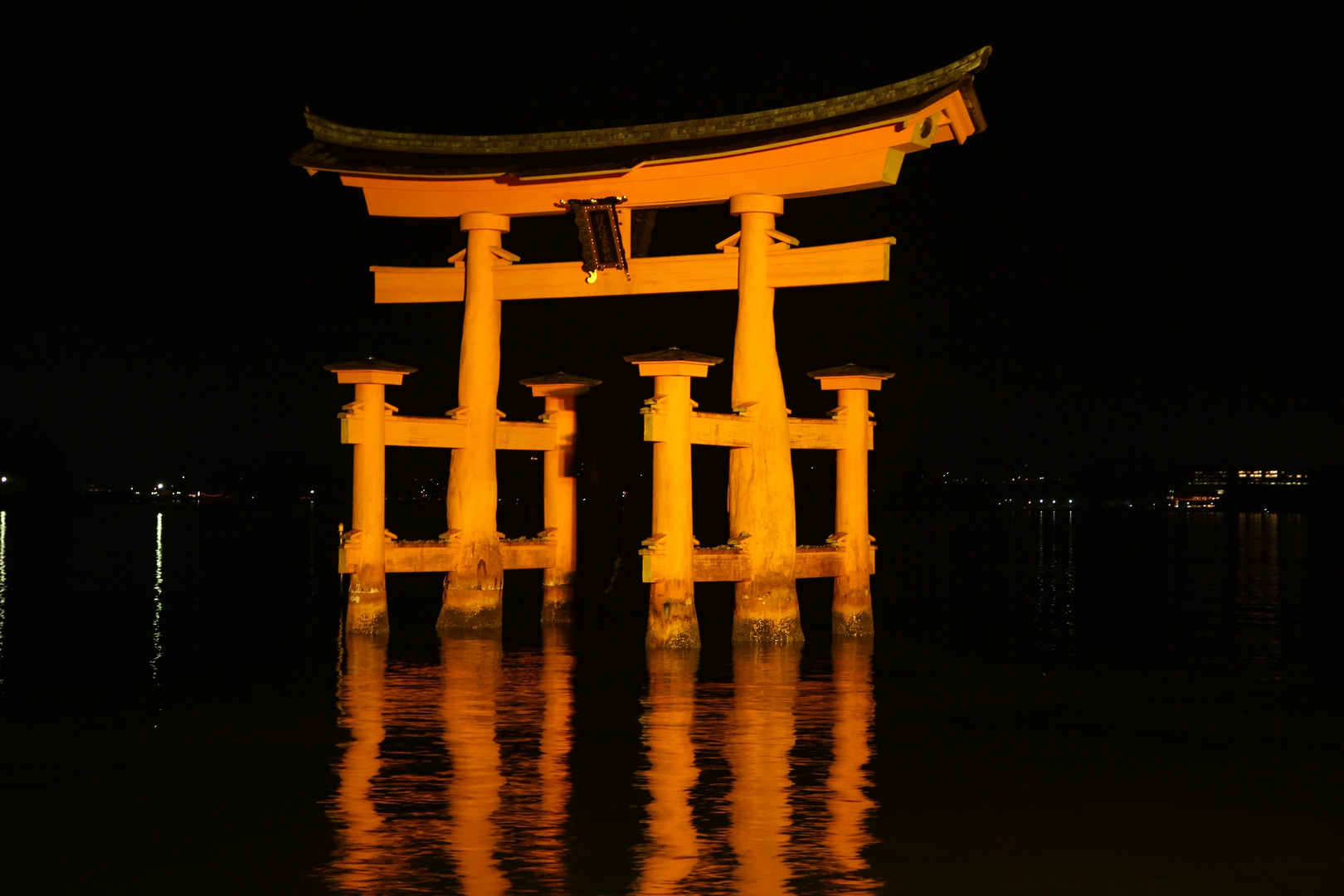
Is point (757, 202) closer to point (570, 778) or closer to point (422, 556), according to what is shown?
point (422, 556)

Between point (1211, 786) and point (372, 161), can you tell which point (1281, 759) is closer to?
point (1211, 786)

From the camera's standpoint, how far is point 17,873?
830 centimetres

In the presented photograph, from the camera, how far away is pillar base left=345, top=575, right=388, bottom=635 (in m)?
19.5

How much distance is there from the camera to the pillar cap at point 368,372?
60.4 ft

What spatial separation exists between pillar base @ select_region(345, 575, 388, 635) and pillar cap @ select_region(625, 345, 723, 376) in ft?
17.3

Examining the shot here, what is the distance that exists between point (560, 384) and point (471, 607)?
355cm

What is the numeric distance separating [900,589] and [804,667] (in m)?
20.4

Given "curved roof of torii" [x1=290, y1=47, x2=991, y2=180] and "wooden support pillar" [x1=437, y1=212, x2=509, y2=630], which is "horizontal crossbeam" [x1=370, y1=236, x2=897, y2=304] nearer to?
"wooden support pillar" [x1=437, y1=212, x2=509, y2=630]

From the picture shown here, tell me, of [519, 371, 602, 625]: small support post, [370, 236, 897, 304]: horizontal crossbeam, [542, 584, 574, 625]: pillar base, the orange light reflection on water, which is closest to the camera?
the orange light reflection on water

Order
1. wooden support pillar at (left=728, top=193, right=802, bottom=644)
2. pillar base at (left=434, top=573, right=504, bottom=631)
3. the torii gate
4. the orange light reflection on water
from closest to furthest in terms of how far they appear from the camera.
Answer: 1. the orange light reflection on water
2. the torii gate
3. wooden support pillar at (left=728, top=193, right=802, bottom=644)
4. pillar base at (left=434, top=573, right=504, bottom=631)

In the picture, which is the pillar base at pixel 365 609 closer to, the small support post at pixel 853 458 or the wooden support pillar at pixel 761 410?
the wooden support pillar at pixel 761 410

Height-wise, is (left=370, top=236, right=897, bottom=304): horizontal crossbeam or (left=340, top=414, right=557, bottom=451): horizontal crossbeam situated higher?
(left=370, top=236, right=897, bottom=304): horizontal crossbeam

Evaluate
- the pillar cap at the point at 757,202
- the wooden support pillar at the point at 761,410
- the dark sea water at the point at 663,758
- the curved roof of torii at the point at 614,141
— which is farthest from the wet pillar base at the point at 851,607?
the curved roof of torii at the point at 614,141

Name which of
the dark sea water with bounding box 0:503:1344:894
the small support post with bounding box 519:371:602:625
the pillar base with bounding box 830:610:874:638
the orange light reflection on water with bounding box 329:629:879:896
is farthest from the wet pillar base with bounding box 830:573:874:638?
the small support post with bounding box 519:371:602:625
